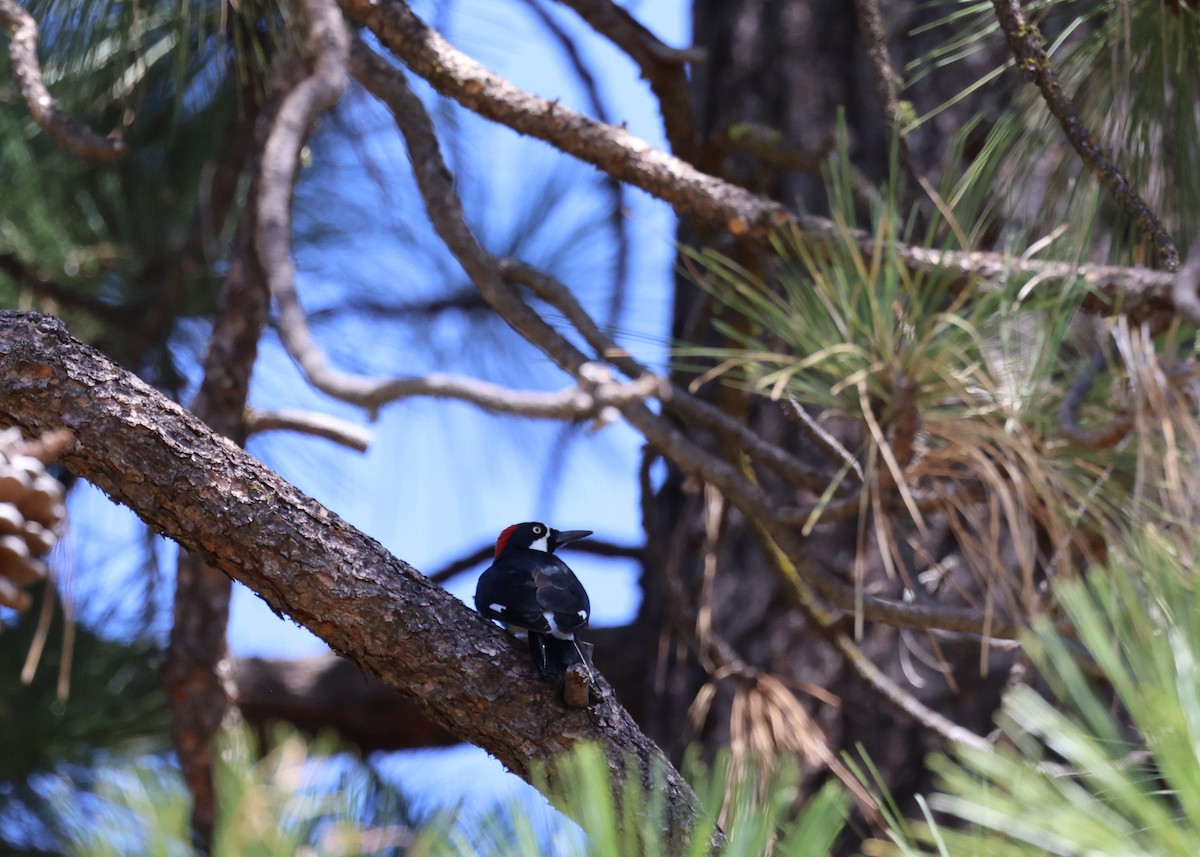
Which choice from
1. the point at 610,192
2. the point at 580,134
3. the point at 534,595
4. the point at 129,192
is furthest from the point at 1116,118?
the point at 129,192

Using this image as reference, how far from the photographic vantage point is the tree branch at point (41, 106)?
1.15 meters

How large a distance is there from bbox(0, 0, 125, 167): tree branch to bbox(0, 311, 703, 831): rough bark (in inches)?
14.2

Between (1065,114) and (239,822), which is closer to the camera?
(239,822)

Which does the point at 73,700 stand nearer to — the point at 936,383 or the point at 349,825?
the point at 936,383

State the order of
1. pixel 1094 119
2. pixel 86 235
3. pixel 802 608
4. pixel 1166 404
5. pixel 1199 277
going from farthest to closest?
pixel 86 235, pixel 802 608, pixel 1094 119, pixel 1166 404, pixel 1199 277

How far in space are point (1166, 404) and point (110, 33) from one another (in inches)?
55.5

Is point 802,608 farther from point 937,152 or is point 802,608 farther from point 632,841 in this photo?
point 632,841

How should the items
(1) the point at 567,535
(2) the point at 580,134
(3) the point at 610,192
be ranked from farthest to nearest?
(3) the point at 610,192
(2) the point at 580,134
(1) the point at 567,535

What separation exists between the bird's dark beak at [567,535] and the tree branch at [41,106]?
58 centimetres

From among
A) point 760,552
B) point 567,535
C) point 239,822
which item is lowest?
point 239,822

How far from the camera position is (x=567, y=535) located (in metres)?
1.06

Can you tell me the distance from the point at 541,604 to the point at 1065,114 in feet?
2.44

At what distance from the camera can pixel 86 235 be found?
224 centimetres

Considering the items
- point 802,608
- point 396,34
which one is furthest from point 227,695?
point 396,34
